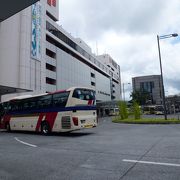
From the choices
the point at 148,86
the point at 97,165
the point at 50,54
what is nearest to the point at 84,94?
the point at 97,165

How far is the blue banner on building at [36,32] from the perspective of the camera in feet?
127

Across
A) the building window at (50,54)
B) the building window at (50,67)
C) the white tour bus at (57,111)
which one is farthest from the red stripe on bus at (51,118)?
the building window at (50,54)

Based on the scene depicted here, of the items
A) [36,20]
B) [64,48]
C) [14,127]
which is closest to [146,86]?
[64,48]

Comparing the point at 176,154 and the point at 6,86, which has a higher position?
the point at 6,86

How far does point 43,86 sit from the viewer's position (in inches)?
1636

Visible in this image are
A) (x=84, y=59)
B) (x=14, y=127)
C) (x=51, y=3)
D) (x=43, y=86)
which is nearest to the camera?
(x=14, y=127)

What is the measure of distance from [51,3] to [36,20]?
1342 centimetres

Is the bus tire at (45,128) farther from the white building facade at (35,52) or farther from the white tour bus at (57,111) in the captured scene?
the white building facade at (35,52)

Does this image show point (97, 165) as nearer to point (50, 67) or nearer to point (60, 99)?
point (60, 99)

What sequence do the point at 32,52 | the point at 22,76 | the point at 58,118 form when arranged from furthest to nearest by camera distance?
the point at 32,52 → the point at 22,76 → the point at 58,118

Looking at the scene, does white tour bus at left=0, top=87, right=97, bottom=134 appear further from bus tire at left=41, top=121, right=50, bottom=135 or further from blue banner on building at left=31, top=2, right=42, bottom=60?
blue banner on building at left=31, top=2, right=42, bottom=60

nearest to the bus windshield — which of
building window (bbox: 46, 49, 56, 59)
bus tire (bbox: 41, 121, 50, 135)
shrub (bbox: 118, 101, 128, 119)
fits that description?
bus tire (bbox: 41, 121, 50, 135)

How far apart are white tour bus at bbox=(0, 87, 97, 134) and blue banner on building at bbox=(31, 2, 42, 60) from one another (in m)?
19.3

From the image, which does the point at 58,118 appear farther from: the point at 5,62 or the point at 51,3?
the point at 51,3
